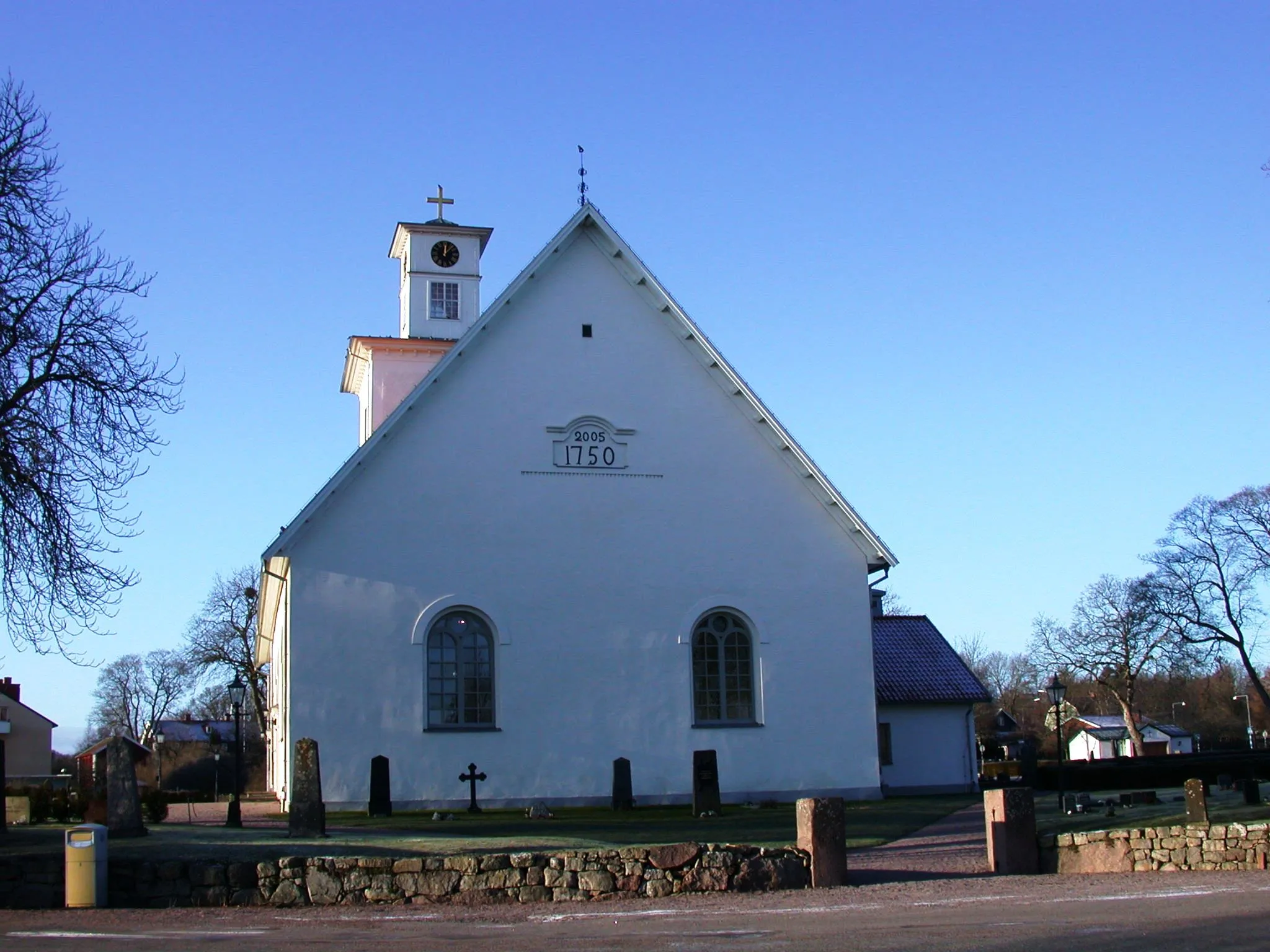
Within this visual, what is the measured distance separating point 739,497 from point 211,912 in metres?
15.2

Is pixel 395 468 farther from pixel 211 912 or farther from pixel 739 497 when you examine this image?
pixel 211 912

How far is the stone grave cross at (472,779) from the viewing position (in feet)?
79.9

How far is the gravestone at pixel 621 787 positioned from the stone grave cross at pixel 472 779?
250cm

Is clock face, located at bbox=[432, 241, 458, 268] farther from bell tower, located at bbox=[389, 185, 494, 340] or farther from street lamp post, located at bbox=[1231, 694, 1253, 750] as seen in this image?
street lamp post, located at bbox=[1231, 694, 1253, 750]

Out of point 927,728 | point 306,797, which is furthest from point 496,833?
point 927,728

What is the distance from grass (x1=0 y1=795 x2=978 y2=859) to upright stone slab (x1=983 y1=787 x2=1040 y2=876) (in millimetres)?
2764

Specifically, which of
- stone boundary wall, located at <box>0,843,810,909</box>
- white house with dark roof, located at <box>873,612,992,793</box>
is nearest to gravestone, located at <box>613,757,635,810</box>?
stone boundary wall, located at <box>0,843,810,909</box>

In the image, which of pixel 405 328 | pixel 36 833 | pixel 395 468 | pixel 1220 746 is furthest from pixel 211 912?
pixel 1220 746

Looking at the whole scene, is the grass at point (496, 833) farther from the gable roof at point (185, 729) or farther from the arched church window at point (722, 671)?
the gable roof at point (185, 729)

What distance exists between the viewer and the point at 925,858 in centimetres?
1778

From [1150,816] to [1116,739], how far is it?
196 feet

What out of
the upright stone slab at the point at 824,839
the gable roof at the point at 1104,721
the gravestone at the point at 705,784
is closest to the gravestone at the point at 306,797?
the upright stone slab at the point at 824,839

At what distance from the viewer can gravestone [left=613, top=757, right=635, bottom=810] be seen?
82.3ft

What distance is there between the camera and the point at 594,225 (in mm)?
27656
